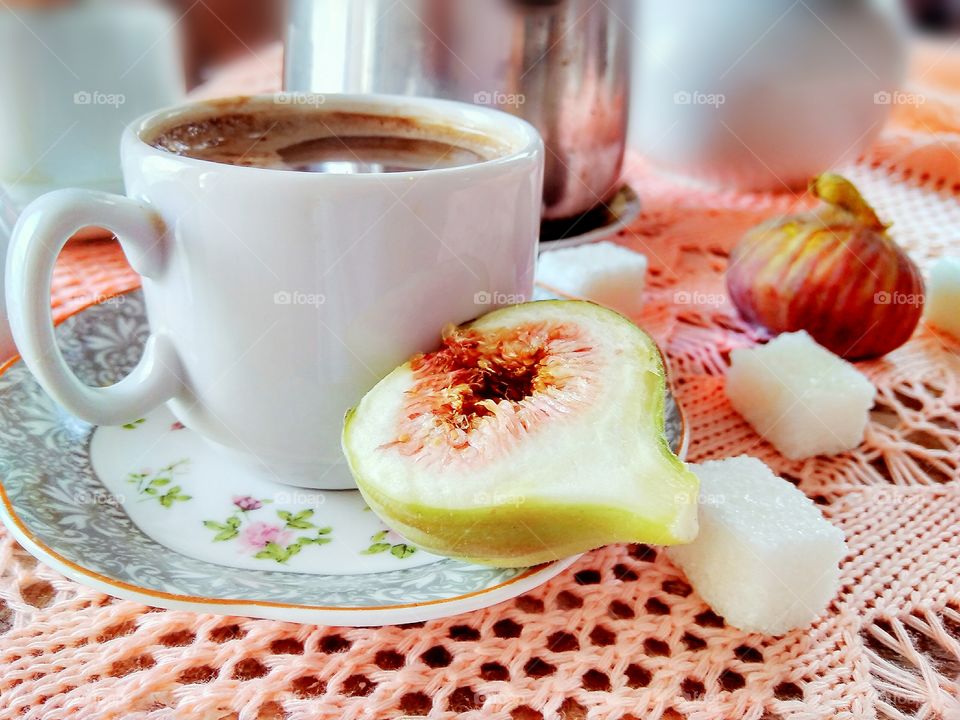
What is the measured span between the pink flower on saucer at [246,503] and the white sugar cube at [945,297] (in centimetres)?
79

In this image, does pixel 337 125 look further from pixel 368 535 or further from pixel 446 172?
pixel 368 535

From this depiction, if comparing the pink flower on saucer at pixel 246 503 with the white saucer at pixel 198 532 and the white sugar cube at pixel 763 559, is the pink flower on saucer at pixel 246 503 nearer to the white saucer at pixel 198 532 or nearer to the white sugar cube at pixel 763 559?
the white saucer at pixel 198 532

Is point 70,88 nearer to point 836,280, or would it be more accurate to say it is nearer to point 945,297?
point 836,280

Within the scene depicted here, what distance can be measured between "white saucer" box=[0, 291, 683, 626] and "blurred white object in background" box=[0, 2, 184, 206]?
1.15 feet

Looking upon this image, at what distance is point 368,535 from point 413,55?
0.59 meters

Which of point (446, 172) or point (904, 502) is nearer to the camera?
point (446, 172)

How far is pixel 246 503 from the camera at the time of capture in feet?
2.13

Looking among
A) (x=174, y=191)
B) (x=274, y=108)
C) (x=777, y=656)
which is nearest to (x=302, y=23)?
(x=274, y=108)

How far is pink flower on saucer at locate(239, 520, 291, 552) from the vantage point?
60 centimetres

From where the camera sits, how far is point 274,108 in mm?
776

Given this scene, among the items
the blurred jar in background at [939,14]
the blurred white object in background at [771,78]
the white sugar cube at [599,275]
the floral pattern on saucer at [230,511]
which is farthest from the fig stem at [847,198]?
Result: the blurred jar in background at [939,14]

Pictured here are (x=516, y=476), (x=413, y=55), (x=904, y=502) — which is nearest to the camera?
(x=516, y=476)

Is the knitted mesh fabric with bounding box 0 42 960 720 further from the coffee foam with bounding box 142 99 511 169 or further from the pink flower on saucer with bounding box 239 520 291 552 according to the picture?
the coffee foam with bounding box 142 99 511 169

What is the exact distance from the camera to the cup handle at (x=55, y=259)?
56cm
